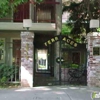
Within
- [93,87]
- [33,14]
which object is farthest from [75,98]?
[33,14]

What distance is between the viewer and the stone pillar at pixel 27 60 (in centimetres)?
1167

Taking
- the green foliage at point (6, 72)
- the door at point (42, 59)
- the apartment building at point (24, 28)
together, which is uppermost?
the apartment building at point (24, 28)

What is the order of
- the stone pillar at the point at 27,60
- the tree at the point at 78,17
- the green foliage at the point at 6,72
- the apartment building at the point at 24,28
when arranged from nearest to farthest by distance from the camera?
the stone pillar at the point at 27,60
the green foliage at the point at 6,72
the apartment building at the point at 24,28
the tree at the point at 78,17

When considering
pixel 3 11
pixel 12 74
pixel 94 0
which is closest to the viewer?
pixel 3 11

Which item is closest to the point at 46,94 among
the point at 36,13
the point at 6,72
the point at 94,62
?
the point at 94,62

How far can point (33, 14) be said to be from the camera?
1620 cm

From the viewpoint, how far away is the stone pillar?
1167 cm

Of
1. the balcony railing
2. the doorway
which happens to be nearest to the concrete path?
the doorway

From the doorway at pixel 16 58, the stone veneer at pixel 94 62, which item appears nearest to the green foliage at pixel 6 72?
the doorway at pixel 16 58

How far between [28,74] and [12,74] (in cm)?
111

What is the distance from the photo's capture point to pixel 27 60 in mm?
11773

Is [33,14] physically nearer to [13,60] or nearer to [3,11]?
[13,60]

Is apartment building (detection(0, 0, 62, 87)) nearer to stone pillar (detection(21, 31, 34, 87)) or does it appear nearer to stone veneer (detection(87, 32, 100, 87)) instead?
stone pillar (detection(21, 31, 34, 87))

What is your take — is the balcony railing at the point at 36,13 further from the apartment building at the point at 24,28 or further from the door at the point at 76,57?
the door at the point at 76,57
